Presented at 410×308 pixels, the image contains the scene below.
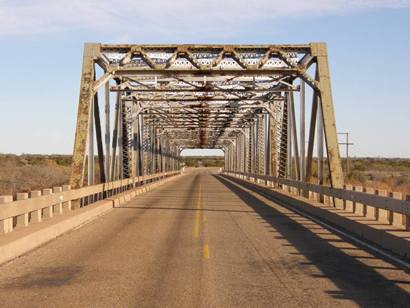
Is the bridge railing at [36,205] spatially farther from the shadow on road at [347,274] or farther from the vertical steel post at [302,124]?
the vertical steel post at [302,124]

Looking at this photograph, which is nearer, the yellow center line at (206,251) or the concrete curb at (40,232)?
the concrete curb at (40,232)

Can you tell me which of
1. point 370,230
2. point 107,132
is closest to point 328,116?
point 370,230

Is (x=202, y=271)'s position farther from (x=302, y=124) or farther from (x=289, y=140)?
(x=289, y=140)

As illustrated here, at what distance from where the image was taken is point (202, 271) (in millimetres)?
10383

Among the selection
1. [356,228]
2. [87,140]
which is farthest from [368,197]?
[87,140]

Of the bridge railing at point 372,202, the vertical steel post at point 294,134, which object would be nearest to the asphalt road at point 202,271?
the bridge railing at point 372,202

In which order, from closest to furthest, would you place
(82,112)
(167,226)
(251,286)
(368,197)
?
(251,286) → (368,197) → (167,226) → (82,112)

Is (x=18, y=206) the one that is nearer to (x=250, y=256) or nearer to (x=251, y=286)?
(x=250, y=256)

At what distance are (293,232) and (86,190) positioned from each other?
831cm

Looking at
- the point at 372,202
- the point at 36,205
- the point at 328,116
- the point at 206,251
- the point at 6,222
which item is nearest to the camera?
the point at 206,251

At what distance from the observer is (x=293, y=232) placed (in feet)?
53.7

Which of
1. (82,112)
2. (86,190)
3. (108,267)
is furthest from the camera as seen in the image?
(82,112)

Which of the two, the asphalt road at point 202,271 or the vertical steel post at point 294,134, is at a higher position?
the vertical steel post at point 294,134

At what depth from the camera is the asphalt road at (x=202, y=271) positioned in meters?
8.28
